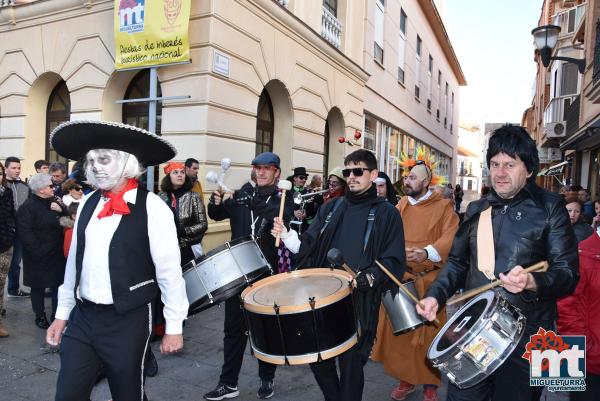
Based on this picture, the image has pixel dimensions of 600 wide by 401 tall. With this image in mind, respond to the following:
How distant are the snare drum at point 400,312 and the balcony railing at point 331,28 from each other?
9.48 meters

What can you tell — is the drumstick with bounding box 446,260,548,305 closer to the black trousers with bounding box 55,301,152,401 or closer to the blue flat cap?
the black trousers with bounding box 55,301,152,401

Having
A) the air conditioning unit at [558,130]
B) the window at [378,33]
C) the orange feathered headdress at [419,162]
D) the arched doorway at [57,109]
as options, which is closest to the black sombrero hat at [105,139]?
the orange feathered headdress at [419,162]

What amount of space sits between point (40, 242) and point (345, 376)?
4046 mm

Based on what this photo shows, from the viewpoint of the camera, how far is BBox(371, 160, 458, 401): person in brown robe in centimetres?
388

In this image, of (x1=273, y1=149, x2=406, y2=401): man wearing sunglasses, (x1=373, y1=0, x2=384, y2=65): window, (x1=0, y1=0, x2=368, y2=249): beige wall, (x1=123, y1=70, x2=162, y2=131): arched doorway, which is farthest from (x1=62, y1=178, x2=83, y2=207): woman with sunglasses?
(x1=373, y1=0, x2=384, y2=65): window

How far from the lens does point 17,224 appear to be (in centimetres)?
526

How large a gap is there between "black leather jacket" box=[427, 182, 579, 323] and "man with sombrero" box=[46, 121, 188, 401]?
1558 mm

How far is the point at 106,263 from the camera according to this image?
237cm

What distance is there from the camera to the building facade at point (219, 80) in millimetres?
7949

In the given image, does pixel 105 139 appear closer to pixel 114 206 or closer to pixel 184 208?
pixel 114 206

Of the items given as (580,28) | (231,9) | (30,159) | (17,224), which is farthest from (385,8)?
(17,224)

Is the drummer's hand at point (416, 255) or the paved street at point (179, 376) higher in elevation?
the drummer's hand at point (416, 255)

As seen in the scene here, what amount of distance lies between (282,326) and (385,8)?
16207 mm

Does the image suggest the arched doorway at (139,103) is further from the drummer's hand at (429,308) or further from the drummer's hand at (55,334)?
the drummer's hand at (429,308)
